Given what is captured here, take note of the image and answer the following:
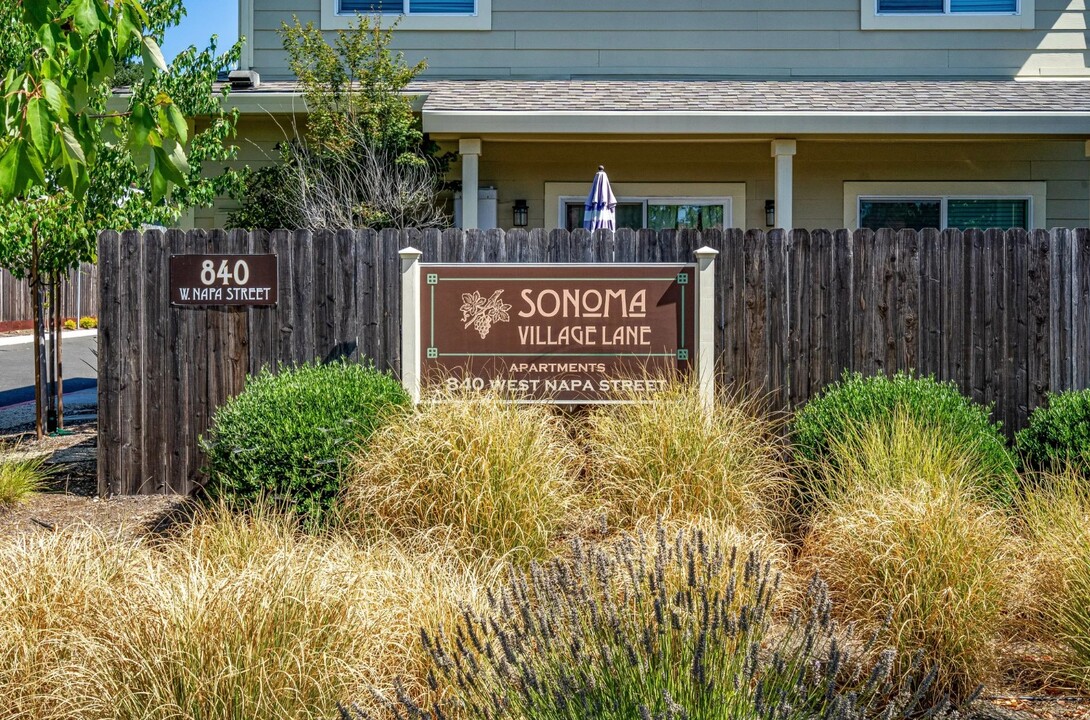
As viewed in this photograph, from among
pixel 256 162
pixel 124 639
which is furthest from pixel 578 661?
pixel 256 162

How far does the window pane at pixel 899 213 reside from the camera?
12.0 meters

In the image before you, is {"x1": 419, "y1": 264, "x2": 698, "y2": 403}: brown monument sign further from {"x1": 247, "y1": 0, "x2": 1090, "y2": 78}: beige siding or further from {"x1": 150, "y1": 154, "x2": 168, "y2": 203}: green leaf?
{"x1": 247, "y1": 0, "x2": 1090, "y2": 78}: beige siding

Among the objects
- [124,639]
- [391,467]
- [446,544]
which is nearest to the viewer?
[124,639]

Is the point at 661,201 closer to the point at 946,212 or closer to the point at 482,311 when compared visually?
the point at 946,212

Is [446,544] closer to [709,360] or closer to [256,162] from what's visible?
[709,360]

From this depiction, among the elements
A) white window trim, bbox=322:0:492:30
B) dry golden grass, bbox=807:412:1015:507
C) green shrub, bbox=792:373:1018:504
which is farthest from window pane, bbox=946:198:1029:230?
dry golden grass, bbox=807:412:1015:507

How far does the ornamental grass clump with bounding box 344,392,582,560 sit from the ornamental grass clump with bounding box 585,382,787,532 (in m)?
0.28

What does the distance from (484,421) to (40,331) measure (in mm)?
7074

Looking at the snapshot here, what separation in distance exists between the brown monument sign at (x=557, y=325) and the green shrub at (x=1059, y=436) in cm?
248

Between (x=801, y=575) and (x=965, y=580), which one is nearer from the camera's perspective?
(x=965, y=580)

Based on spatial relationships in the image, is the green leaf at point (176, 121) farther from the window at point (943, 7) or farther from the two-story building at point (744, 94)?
the window at point (943, 7)

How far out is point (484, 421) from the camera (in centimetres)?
582

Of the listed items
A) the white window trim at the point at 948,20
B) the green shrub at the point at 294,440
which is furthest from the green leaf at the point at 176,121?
the white window trim at the point at 948,20

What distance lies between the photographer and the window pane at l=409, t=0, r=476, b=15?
12258 mm
